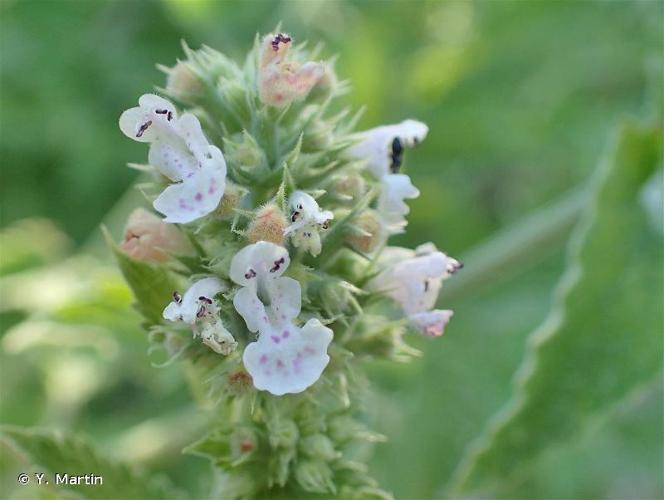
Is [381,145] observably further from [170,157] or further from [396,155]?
[170,157]

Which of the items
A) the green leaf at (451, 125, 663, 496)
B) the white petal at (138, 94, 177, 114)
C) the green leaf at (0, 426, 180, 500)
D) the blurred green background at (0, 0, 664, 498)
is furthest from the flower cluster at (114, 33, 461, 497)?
the blurred green background at (0, 0, 664, 498)

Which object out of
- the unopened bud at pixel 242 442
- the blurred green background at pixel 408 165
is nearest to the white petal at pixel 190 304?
the unopened bud at pixel 242 442

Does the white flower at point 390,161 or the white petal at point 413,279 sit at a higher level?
the white flower at point 390,161

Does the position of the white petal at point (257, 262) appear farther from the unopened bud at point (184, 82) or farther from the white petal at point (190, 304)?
the unopened bud at point (184, 82)

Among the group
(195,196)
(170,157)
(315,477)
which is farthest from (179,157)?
(315,477)

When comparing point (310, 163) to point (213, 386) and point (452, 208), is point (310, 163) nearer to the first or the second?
point (213, 386)

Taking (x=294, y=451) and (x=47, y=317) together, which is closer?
(x=294, y=451)

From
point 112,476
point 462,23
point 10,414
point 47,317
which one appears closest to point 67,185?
point 10,414
